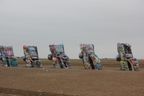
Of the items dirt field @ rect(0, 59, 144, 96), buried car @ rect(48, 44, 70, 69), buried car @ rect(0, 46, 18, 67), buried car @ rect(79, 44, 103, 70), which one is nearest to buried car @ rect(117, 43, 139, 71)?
buried car @ rect(79, 44, 103, 70)

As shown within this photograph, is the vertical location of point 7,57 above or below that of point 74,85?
above

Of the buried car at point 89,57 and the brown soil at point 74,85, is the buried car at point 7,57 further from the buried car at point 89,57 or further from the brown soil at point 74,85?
the brown soil at point 74,85

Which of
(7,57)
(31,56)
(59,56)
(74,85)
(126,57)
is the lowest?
(74,85)

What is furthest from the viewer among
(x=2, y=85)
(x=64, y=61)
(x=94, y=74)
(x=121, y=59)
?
(x=64, y=61)

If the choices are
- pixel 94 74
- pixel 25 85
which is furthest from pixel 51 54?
pixel 25 85

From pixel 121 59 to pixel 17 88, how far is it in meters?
17.6

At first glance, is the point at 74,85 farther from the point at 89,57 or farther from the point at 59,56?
the point at 59,56

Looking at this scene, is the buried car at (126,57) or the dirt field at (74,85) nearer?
the dirt field at (74,85)

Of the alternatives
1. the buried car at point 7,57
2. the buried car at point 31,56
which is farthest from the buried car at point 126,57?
the buried car at point 7,57

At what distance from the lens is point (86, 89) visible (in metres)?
25.0

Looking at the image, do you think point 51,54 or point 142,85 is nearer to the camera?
point 142,85

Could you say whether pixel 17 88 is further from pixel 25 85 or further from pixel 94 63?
pixel 94 63

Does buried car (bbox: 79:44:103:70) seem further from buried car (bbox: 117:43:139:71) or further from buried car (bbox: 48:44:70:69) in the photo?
buried car (bbox: 48:44:70:69)

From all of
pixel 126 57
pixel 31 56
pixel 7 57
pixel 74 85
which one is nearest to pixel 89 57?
pixel 126 57
